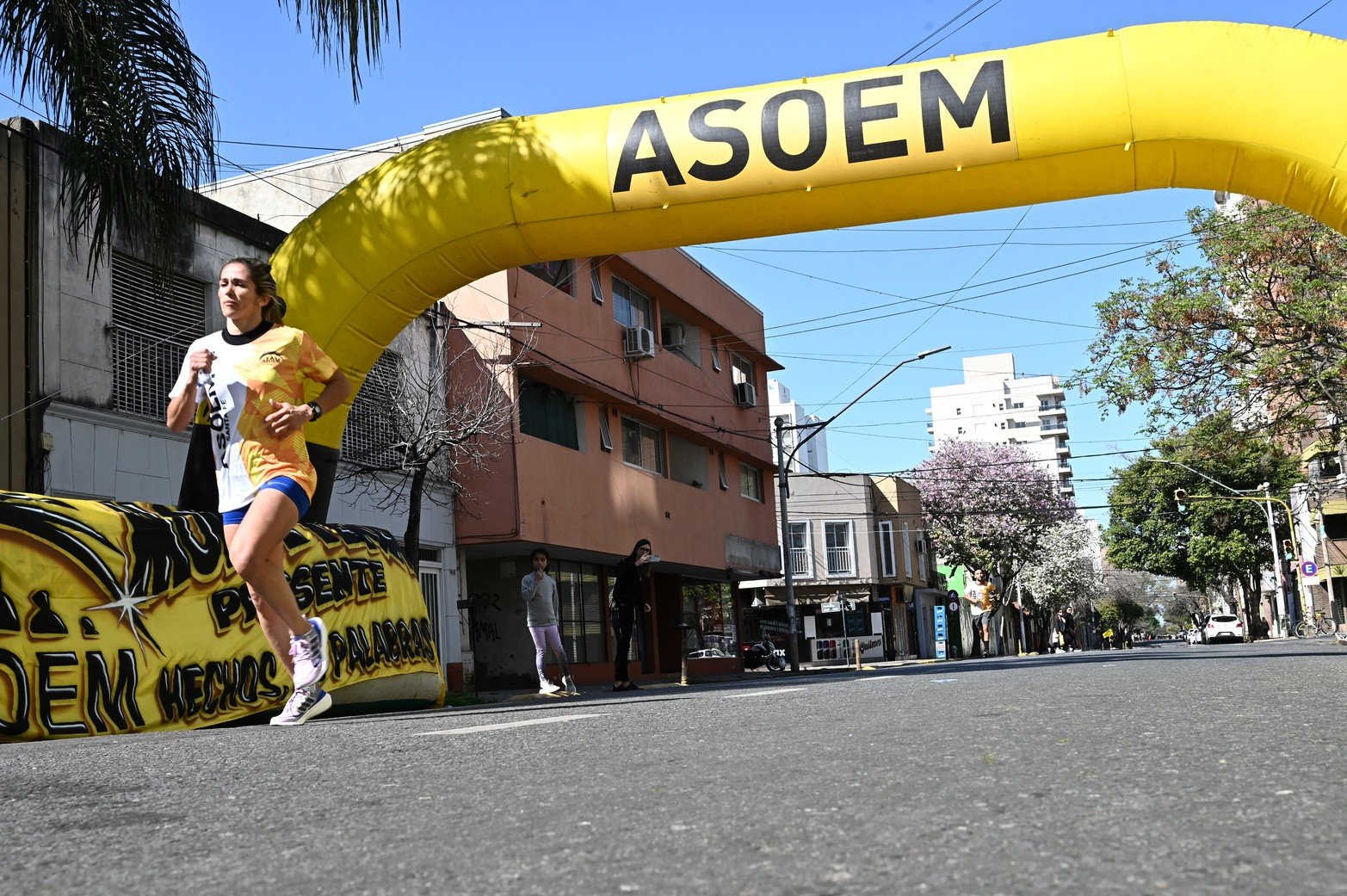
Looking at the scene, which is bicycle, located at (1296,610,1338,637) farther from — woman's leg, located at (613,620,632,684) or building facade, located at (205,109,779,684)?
woman's leg, located at (613,620,632,684)

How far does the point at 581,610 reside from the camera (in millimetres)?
25719

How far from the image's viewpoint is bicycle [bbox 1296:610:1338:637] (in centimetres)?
5006

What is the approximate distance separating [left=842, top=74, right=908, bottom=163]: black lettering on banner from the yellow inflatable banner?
16.2ft

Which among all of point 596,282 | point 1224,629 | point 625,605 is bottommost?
point 1224,629

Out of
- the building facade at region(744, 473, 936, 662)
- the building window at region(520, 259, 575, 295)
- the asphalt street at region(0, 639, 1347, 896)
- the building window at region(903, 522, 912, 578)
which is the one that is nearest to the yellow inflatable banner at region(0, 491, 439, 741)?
the asphalt street at region(0, 639, 1347, 896)

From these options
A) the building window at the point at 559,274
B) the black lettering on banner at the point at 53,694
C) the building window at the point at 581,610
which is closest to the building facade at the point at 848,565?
the building window at the point at 581,610

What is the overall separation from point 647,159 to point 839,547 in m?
42.0

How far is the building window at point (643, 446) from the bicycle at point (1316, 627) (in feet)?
104

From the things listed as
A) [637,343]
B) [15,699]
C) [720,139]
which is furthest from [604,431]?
[15,699]

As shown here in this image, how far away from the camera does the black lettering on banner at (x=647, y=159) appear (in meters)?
10.4

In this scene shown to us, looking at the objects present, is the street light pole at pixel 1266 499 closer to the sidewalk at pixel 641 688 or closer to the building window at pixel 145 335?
the sidewalk at pixel 641 688

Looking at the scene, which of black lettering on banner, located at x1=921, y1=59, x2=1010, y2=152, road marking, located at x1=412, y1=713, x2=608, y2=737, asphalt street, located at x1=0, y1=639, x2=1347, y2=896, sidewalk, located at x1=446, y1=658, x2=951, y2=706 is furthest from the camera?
sidewalk, located at x1=446, y1=658, x2=951, y2=706

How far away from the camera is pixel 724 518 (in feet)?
104

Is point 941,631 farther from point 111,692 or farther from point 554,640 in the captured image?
point 111,692
